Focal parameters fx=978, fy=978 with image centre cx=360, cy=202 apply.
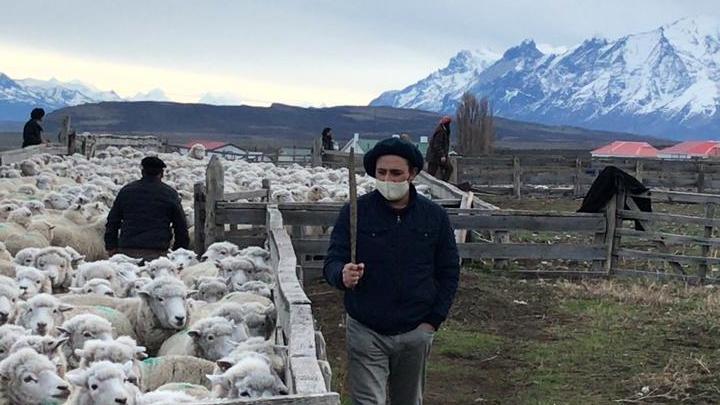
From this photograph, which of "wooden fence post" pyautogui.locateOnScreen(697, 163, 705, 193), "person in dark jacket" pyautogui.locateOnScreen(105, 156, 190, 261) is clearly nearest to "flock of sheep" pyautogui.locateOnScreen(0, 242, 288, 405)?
"person in dark jacket" pyautogui.locateOnScreen(105, 156, 190, 261)

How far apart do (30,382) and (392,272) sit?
1.97 m

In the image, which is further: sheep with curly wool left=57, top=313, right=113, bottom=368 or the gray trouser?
sheep with curly wool left=57, top=313, right=113, bottom=368

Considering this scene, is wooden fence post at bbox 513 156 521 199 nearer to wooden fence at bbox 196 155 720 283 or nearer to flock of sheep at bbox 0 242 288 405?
wooden fence at bbox 196 155 720 283

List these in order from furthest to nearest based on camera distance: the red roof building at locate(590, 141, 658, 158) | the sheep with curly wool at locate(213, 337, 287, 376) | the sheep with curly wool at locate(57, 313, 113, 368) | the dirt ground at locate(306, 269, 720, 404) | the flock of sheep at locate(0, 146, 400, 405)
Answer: the red roof building at locate(590, 141, 658, 158) → the dirt ground at locate(306, 269, 720, 404) → the sheep with curly wool at locate(57, 313, 113, 368) → the sheep with curly wool at locate(213, 337, 287, 376) → the flock of sheep at locate(0, 146, 400, 405)

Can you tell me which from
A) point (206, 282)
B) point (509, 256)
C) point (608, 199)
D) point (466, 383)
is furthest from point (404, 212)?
point (608, 199)

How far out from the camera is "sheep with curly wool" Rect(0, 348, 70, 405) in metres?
5.05

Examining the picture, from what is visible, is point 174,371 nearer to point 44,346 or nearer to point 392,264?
point 44,346

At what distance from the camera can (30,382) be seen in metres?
5.06

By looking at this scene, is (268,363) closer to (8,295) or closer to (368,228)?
(368,228)

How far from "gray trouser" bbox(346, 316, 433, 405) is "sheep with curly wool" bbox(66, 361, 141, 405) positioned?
1.09m

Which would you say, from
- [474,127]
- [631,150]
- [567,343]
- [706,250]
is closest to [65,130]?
[706,250]

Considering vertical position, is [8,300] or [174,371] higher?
[8,300]

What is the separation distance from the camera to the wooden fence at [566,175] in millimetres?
29375

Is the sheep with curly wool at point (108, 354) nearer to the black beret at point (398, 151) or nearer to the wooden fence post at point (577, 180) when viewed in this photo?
the black beret at point (398, 151)
